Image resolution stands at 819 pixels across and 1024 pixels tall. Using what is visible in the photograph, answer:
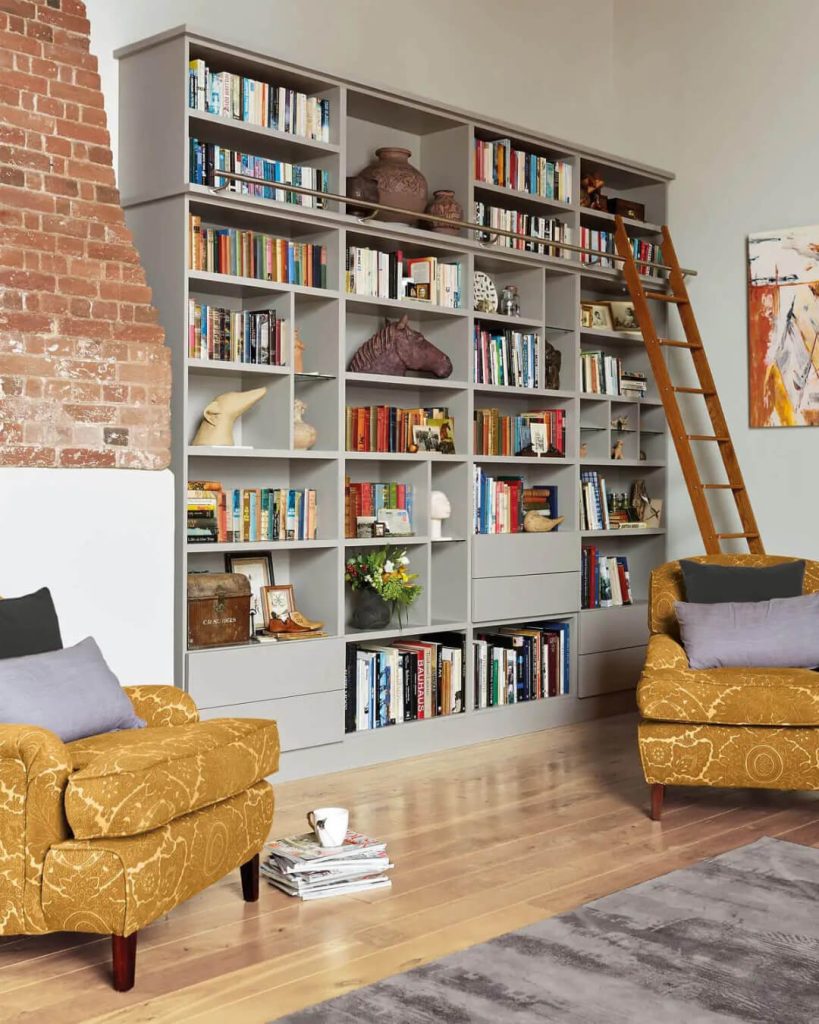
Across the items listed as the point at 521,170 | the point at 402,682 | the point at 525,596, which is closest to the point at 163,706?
the point at 402,682

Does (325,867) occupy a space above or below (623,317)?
below

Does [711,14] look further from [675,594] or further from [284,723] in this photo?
[284,723]

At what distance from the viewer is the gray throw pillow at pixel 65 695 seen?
3141mm

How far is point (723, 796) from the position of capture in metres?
4.65

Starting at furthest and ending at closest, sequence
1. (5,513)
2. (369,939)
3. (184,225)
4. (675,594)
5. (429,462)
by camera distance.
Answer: (429,462)
(675,594)
(184,225)
(5,513)
(369,939)

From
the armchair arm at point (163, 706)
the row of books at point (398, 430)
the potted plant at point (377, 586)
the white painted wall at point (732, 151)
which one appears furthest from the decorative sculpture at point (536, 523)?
the armchair arm at point (163, 706)

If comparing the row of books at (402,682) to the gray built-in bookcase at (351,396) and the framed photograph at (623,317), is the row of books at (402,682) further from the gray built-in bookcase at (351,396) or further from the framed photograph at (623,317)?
the framed photograph at (623,317)

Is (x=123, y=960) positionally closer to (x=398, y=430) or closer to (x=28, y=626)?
(x=28, y=626)

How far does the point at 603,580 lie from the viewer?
6.36 metres

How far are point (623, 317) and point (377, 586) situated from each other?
7.23 ft

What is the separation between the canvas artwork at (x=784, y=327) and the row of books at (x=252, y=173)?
240 centimetres

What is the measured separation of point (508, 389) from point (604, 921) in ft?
9.79

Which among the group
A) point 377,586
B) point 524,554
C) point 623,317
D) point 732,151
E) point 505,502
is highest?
point 732,151

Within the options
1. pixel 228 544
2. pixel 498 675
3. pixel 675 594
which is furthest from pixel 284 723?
pixel 675 594
